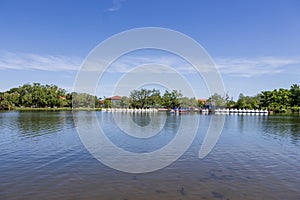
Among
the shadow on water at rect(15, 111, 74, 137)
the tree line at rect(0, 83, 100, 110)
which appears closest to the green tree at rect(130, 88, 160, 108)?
the tree line at rect(0, 83, 100, 110)

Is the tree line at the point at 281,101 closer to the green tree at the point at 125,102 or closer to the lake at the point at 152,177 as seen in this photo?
the green tree at the point at 125,102

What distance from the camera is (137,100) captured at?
84.6m

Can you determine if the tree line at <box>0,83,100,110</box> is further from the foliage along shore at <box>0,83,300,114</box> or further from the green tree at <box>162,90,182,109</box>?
the green tree at <box>162,90,182,109</box>

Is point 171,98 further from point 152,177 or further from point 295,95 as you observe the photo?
point 152,177

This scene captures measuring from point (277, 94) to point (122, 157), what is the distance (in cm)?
7454

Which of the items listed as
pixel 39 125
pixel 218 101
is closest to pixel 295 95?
pixel 218 101

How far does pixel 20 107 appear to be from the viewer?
268 feet

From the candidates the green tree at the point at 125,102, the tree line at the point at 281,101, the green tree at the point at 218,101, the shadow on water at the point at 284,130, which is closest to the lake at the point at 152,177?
the shadow on water at the point at 284,130

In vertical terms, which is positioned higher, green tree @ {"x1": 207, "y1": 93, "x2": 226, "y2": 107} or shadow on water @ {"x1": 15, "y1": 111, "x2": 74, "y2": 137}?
green tree @ {"x1": 207, "y1": 93, "x2": 226, "y2": 107}

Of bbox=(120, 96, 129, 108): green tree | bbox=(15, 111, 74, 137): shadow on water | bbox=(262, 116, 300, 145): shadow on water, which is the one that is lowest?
bbox=(262, 116, 300, 145): shadow on water

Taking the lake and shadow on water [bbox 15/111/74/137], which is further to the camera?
shadow on water [bbox 15/111/74/137]

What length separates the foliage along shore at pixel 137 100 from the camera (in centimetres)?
7325

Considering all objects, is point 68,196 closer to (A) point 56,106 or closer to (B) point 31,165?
(B) point 31,165

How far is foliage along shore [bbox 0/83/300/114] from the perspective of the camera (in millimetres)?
73250
